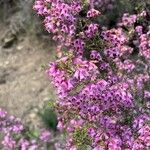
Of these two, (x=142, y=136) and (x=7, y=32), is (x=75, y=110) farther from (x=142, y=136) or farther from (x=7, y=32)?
(x=7, y=32)

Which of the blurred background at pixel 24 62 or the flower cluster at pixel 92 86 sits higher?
the flower cluster at pixel 92 86

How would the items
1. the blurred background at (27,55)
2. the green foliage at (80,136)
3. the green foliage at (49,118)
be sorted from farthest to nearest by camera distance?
the blurred background at (27,55) → the green foliage at (49,118) → the green foliage at (80,136)

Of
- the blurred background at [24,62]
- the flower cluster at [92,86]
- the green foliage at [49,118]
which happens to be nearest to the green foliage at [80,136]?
the flower cluster at [92,86]

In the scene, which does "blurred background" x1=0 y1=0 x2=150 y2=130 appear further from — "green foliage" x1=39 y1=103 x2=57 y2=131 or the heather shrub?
the heather shrub

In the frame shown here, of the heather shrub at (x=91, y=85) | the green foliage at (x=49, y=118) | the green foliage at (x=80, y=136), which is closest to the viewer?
the heather shrub at (x=91, y=85)

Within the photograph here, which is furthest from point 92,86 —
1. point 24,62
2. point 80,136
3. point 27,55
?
point 27,55

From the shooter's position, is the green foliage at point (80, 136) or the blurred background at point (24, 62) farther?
the blurred background at point (24, 62)

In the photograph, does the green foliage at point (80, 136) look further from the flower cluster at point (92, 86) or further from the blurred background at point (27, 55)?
the blurred background at point (27, 55)

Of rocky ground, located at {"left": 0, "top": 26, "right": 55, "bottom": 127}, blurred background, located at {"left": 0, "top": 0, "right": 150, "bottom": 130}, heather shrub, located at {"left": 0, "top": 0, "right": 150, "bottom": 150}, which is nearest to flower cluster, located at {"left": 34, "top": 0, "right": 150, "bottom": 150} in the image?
heather shrub, located at {"left": 0, "top": 0, "right": 150, "bottom": 150}
